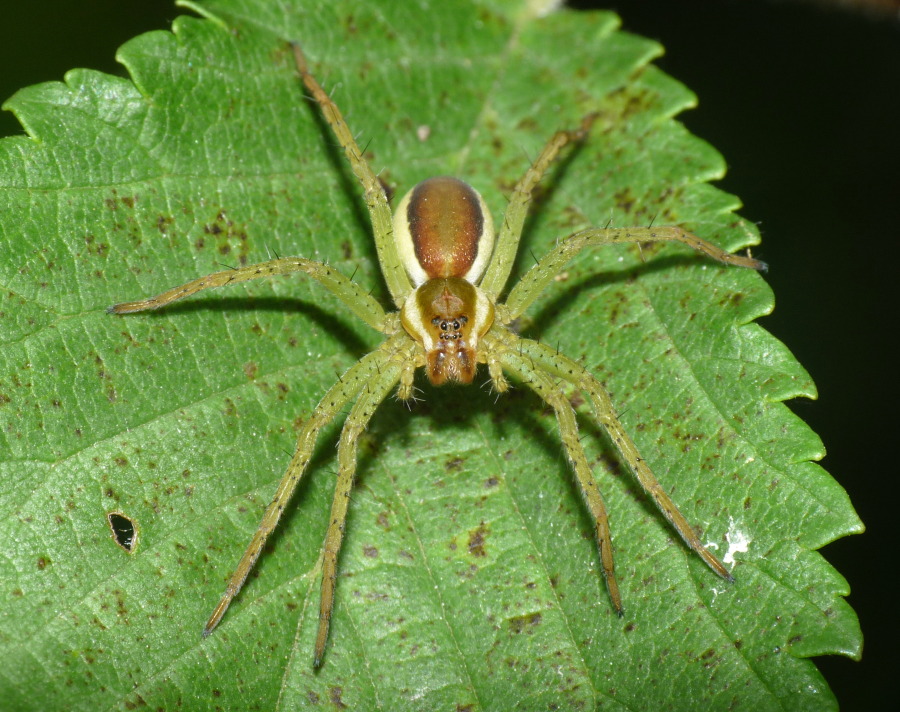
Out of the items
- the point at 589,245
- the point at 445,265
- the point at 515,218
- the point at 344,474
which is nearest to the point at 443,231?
the point at 445,265

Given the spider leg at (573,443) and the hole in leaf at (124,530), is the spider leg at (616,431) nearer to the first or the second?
the spider leg at (573,443)

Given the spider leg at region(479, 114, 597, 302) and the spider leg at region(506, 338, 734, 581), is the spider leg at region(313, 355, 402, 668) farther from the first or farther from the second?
the spider leg at region(479, 114, 597, 302)

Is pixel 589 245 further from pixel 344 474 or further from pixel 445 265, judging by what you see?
pixel 344 474

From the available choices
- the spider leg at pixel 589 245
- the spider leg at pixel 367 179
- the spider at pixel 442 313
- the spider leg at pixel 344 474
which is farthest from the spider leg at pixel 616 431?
the spider leg at pixel 367 179

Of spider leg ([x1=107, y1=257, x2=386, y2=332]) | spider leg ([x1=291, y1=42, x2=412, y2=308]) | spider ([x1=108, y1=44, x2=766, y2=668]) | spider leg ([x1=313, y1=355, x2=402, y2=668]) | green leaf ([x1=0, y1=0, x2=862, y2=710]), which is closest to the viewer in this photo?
green leaf ([x1=0, y1=0, x2=862, y2=710])

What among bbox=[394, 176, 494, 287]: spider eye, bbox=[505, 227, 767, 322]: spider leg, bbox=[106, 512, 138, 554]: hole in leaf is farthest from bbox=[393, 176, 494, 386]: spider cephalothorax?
bbox=[106, 512, 138, 554]: hole in leaf

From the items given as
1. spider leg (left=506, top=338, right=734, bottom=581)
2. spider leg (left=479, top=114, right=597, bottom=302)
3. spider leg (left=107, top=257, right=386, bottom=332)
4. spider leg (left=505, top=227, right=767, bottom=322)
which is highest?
spider leg (left=479, top=114, right=597, bottom=302)
